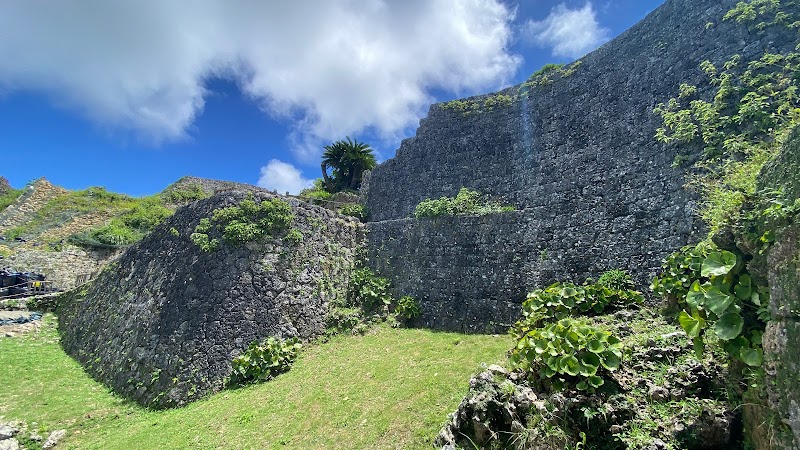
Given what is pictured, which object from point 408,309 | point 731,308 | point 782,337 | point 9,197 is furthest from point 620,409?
point 9,197

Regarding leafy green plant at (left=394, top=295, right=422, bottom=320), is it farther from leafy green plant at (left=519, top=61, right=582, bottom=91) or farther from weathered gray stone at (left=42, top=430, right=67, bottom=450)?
leafy green plant at (left=519, top=61, right=582, bottom=91)

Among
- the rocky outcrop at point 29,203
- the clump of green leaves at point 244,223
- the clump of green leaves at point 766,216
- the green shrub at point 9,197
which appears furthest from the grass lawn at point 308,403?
the green shrub at point 9,197

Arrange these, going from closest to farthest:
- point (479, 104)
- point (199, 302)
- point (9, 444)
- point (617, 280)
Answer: point (9, 444), point (617, 280), point (199, 302), point (479, 104)

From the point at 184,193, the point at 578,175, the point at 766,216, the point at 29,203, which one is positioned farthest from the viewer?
the point at 184,193

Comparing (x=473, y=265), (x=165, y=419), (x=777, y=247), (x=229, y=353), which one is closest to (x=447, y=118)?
(x=473, y=265)

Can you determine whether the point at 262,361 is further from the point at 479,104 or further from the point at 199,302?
the point at 479,104

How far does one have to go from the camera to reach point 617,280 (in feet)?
32.0

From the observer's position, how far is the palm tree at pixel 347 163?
30930 millimetres

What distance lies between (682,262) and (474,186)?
1187 cm

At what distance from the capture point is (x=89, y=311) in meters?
16.3

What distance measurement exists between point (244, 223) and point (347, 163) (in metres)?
18.3

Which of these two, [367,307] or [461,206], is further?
[461,206]

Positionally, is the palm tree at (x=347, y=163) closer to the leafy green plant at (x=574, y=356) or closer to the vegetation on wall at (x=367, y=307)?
the vegetation on wall at (x=367, y=307)

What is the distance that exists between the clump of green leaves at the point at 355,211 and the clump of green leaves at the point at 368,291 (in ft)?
21.1
